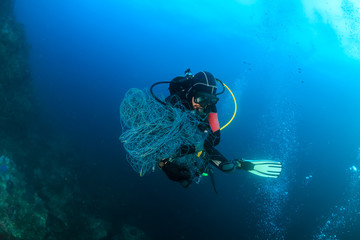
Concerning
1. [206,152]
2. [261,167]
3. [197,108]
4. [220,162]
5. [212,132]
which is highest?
[197,108]

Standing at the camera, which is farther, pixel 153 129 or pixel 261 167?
pixel 261 167

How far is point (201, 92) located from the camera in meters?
3.20

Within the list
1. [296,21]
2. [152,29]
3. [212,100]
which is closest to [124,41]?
[152,29]

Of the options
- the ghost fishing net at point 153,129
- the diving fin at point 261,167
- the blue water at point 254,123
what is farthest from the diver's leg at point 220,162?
the blue water at point 254,123

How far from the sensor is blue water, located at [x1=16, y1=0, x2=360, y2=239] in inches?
445

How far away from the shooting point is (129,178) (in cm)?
1221

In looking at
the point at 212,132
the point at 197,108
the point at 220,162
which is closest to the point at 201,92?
the point at 197,108

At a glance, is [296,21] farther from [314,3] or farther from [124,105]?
[124,105]

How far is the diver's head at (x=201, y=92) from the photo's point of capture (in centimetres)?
320

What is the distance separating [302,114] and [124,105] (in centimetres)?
3802

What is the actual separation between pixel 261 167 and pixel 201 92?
260 centimetres

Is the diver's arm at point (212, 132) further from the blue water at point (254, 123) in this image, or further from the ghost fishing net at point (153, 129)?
the blue water at point (254, 123)

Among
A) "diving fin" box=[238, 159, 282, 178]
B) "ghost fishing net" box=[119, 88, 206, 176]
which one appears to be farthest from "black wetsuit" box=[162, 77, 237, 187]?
"diving fin" box=[238, 159, 282, 178]

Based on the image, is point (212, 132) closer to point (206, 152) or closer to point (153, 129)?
point (206, 152)
